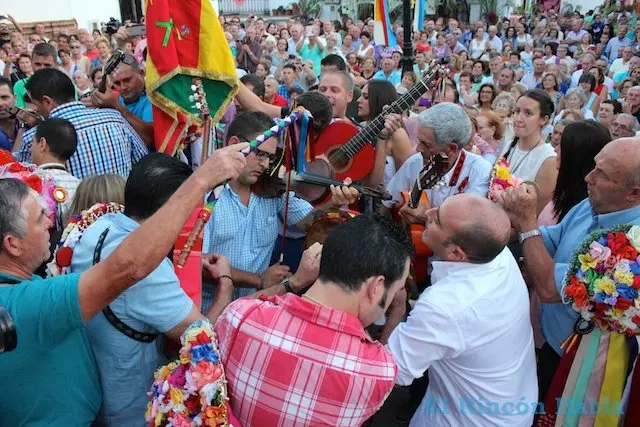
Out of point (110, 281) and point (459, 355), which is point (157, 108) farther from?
point (459, 355)

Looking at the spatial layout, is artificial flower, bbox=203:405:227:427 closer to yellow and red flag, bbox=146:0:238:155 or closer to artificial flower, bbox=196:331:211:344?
artificial flower, bbox=196:331:211:344

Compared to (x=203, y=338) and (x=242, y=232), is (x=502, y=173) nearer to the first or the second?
(x=242, y=232)

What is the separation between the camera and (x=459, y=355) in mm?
2266

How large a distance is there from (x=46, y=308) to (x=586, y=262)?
2.11 meters

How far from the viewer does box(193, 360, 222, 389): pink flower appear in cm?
178

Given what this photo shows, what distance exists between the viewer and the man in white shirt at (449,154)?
3600 mm

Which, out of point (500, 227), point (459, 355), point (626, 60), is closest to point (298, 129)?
point (500, 227)

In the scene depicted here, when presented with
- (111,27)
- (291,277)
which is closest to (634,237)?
(291,277)

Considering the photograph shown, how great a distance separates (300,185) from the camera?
366 centimetres

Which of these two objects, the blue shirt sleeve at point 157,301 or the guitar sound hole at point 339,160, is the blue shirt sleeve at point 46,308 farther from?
the guitar sound hole at point 339,160

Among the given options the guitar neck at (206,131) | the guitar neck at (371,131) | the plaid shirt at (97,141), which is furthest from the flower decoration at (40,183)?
the guitar neck at (371,131)

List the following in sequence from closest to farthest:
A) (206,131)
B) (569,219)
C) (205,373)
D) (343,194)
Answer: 1. (205,373)
2. (569,219)
3. (343,194)
4. (206,131)

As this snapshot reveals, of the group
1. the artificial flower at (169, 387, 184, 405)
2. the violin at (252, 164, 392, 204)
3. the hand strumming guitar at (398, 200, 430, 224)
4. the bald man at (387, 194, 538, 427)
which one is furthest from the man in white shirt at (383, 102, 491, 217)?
the artificial flower at (169, 387, 184, 405)

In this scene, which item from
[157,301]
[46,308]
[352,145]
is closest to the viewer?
[46,308]
